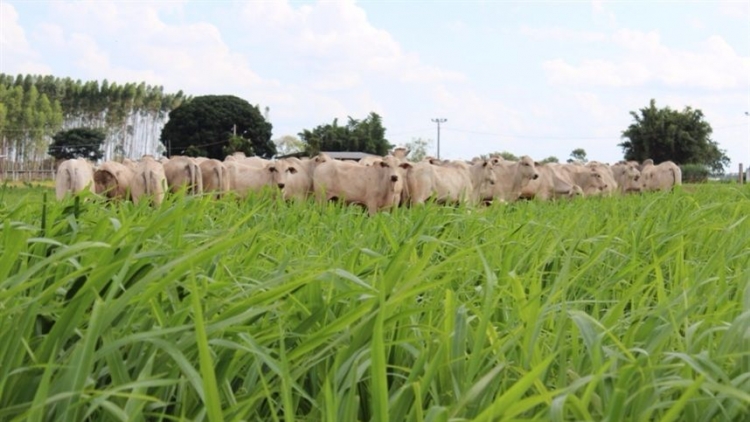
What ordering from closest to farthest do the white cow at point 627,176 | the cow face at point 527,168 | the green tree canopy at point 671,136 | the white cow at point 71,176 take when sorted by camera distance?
the white cow at point 71,176 < the cow face at point 527,168 < the white cow at point 627,176 < the green tree canopy at point 671,136

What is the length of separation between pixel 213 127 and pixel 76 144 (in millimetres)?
14473

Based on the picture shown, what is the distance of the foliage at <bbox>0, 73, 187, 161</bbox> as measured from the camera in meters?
76.5

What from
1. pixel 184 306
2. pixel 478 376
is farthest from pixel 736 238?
pixel 184 306

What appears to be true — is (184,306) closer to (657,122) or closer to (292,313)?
(292,313)

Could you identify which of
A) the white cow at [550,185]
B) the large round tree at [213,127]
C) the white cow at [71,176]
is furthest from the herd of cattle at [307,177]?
the large round tree at [213,127]

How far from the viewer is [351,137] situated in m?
58.2

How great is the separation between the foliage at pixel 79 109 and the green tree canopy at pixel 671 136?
54.5 m

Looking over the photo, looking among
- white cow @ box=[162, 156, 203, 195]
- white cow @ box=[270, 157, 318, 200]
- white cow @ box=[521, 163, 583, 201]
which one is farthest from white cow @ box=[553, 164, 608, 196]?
white cow @ box=[162, 156, 203, 195]

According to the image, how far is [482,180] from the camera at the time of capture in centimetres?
1445

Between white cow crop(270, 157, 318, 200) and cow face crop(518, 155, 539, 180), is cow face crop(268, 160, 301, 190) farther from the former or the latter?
cow face crop(518, 155, 539, 180)

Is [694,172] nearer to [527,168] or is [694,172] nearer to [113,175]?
[527,168]

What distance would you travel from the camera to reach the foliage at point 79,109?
3012 inches

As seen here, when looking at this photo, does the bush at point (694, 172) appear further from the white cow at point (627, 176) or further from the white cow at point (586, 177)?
the white cow at point (586, 177)

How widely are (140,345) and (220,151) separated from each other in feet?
213
